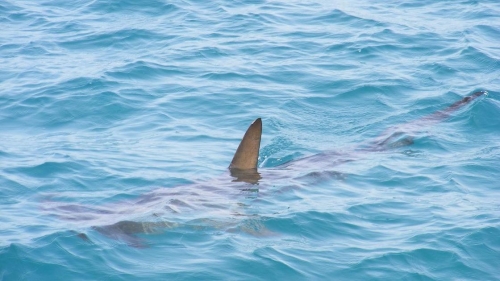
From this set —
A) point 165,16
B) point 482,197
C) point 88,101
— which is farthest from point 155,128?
point 165,16

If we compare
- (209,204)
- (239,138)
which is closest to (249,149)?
(209,204)

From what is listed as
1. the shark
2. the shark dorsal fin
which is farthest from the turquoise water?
the shark dorsal fin

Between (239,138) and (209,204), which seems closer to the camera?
(209,204)

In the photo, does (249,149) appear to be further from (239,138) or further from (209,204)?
(239,138)

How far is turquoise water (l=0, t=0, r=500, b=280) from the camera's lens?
7789mm

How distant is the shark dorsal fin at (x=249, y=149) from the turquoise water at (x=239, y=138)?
13.0 inches

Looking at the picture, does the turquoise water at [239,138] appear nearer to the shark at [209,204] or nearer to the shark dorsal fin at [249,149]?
the shark at [209,204]

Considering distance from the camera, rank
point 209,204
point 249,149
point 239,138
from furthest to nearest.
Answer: point 239,138, point 249,149, point 209,204

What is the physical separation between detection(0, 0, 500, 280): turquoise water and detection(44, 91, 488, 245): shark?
30mm

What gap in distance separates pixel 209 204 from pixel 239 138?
8.58ft

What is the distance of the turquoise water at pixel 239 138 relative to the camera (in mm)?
7789

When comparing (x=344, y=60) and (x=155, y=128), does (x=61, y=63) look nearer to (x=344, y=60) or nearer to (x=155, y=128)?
(x=155, y=128)

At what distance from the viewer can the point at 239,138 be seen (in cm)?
1145

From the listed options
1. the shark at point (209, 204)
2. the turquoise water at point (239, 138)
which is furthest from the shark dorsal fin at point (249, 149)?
the turquoise water at point (239, 138)
